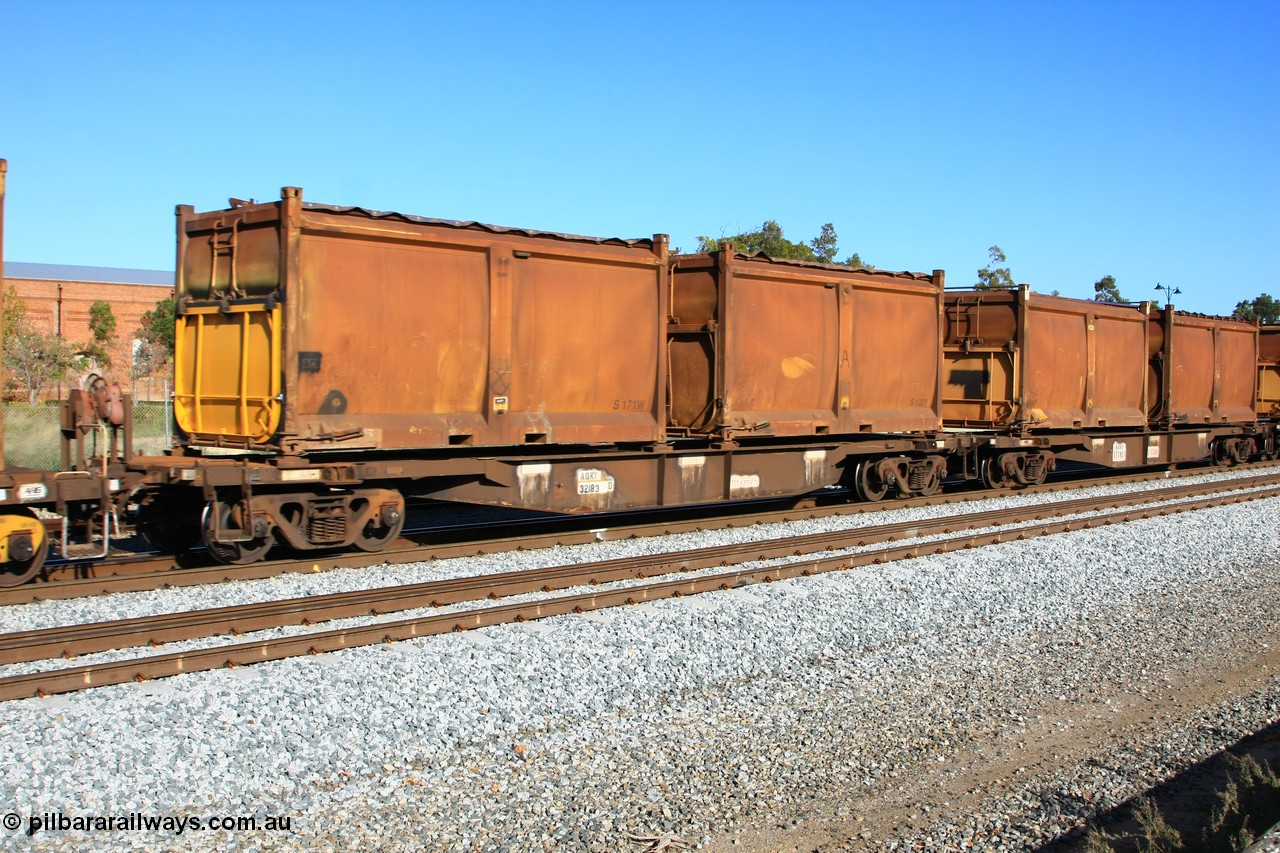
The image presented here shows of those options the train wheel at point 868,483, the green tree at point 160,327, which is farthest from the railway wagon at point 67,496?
the green tree at point 160,327

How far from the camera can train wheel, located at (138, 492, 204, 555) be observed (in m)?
10.9

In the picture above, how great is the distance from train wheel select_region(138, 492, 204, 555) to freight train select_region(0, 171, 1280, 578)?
2 cm

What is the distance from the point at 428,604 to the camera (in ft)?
29.9

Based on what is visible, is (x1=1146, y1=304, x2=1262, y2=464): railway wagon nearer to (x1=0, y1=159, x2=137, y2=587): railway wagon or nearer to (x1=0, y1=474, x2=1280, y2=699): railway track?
(x1=0, y1=474, x2=1280, y2=699): railway track

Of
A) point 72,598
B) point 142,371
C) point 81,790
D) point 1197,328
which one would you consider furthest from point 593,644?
point 142,371

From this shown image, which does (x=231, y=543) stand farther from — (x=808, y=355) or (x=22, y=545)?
(x=808, y=355)

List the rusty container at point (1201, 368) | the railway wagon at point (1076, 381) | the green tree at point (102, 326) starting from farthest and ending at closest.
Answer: the green tree at point (102, 326)
the rusty container at point (1201, 368)
the railway wagon at point (1076, 381)

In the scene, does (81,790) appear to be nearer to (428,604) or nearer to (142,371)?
(428,604)

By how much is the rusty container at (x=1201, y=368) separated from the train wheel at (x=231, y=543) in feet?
66.3

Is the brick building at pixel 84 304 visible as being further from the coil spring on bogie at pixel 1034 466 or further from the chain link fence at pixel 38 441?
the coil spring on bogie at pixel 1034 466

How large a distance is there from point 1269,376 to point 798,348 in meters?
20.6

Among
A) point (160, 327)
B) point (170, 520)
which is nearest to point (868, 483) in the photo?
point (170, 520)

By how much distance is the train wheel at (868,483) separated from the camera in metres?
16.8

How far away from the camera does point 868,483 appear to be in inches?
666
